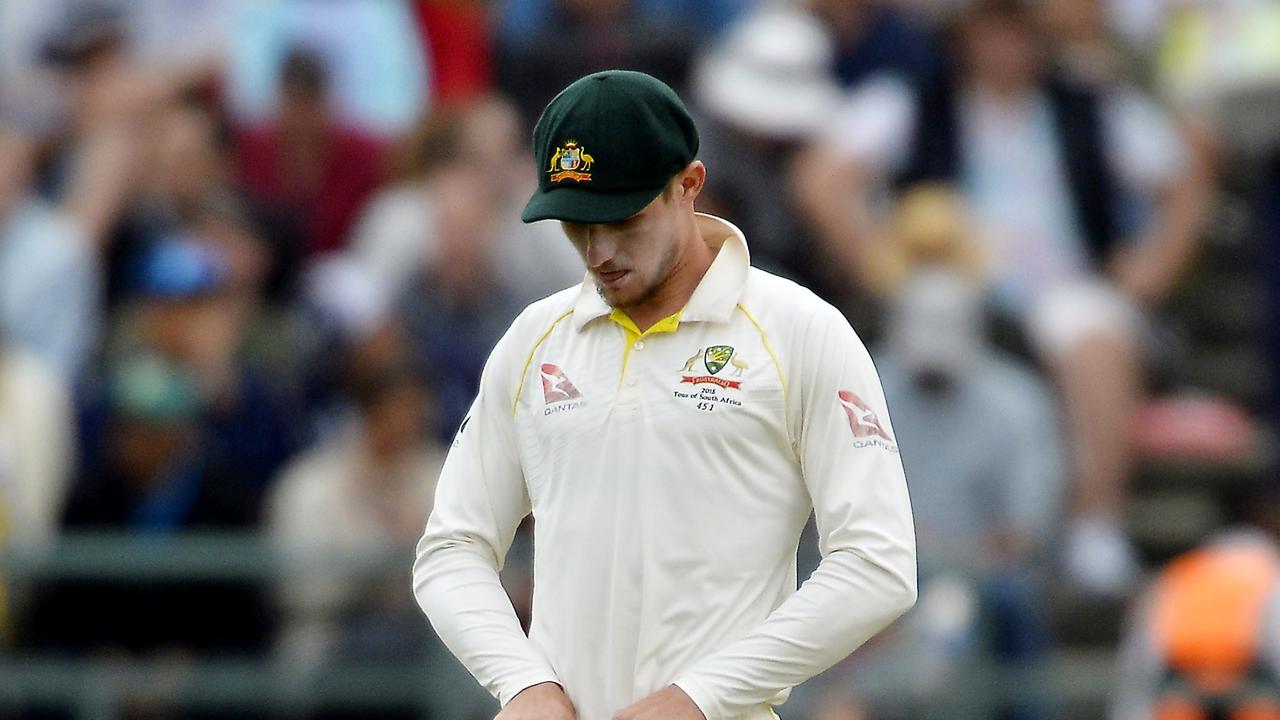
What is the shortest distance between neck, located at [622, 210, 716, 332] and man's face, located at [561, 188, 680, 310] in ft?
0.21

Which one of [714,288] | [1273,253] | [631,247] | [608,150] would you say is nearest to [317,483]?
[1273,253]

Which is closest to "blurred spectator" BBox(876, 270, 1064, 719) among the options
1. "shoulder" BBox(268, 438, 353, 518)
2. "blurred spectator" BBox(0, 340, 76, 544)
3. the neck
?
"shoulder" BBox(268, 438, 353, 518)

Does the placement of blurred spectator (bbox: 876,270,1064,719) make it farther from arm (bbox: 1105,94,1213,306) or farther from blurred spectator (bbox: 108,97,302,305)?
blurred spectator (bbox: 108,97,302,305)

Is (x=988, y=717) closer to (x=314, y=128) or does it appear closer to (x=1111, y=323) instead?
(x=1111, y=323)

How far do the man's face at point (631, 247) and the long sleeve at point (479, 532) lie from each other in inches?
13.0

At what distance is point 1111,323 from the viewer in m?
9.98

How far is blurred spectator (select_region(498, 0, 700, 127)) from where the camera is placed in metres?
10.8

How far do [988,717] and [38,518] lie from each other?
383cm

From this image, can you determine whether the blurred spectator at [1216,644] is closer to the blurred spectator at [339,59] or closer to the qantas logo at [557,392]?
the blurred spectator at [339,59]

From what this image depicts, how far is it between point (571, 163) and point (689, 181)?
25 centimetres

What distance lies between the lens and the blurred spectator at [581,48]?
35.3 feet

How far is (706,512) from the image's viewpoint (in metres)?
4.09

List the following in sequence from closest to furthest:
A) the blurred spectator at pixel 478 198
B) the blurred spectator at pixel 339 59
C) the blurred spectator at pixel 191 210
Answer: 1. the blurred spectator at pixel 478 198
2. the blurred spectator at pixel 191 210
3. the blurred spectator at pixel 339 59

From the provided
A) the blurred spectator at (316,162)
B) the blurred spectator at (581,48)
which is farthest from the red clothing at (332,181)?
the blurred spectator at (581,48)
